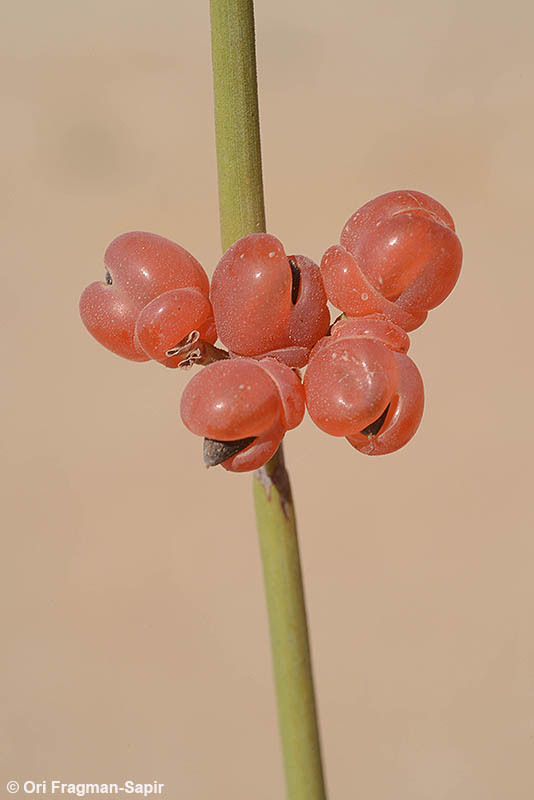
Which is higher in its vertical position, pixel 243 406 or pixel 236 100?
pixel 236 100

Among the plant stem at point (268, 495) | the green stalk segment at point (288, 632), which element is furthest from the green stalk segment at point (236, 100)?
the green stalk segment at point (288, 632)

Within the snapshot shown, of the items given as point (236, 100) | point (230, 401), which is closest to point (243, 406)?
point (230, 401)

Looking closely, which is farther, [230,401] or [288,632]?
[288,632]

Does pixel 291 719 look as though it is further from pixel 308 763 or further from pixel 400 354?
pixel 400 354

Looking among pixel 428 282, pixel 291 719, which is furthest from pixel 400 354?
pixel 291 719

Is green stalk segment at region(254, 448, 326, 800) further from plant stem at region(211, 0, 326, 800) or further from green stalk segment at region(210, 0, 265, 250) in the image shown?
green stalk segment at region(210, 0, 265, 250)

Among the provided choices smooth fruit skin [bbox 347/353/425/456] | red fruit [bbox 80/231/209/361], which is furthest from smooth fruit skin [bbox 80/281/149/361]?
smooth fruit skin [bbox 347/353/425/456]

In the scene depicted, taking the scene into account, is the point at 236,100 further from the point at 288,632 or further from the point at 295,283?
the point at 288,632
